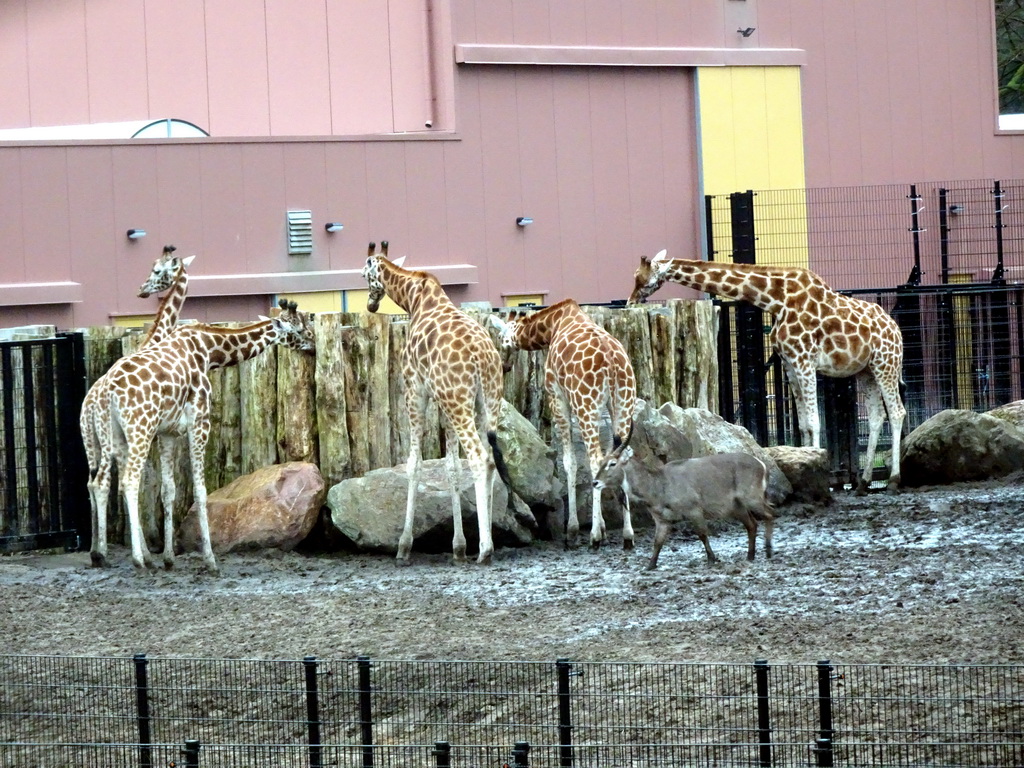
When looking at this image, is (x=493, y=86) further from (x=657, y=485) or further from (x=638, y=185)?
(x=657, y=485)

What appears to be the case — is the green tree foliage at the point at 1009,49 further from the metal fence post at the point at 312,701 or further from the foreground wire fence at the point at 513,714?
the metal fence post at the point at 312,701

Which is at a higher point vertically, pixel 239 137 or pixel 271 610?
pixel 239 137

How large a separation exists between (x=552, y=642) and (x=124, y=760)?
8.00 ft

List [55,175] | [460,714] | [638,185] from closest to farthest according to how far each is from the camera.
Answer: [460,714], [55,175], [638,185]

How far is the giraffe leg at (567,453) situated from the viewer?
1195cm

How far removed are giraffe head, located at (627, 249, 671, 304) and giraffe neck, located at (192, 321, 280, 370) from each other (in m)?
3.80

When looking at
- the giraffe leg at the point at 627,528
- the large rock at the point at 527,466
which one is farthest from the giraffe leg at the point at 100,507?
the giraffe leg at the point at 627,528

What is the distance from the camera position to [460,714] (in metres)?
7.32

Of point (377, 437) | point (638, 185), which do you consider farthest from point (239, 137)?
point (377, 437)

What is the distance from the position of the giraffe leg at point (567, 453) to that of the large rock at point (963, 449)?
3859mm

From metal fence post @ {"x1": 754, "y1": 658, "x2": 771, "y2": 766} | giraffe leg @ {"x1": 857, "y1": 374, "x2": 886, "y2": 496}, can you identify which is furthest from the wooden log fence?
metal fence post @ {"x1": 754, "y1": 658, "x2": 771, "y2": 766}

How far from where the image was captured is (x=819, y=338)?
13.8 m

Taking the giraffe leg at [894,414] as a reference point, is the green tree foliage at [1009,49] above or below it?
above

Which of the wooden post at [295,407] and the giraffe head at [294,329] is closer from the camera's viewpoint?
the giraffe head at [294,329]
